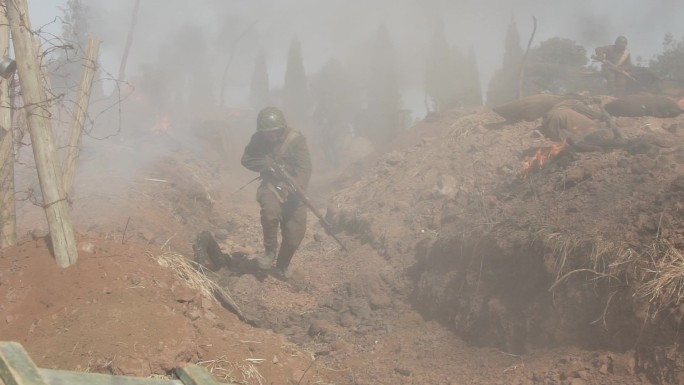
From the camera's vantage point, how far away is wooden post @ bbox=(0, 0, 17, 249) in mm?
4312

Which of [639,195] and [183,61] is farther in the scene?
[183,61]

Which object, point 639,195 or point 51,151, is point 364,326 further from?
point 51,151

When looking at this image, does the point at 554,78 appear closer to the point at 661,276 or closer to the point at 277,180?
the point at 277,180

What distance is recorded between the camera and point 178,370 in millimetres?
3178

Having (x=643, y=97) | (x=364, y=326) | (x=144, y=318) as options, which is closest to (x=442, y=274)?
(x=364, y=326)

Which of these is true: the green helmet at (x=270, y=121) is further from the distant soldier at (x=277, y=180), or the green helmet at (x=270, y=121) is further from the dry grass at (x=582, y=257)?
→ the dry grass at (x=582, y=257)

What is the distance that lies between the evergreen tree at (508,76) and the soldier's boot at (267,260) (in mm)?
10099

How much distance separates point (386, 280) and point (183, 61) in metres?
38.4

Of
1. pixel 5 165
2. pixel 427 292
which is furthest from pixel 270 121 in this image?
pixel 5 165

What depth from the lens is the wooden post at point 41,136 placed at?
3900 millimetres

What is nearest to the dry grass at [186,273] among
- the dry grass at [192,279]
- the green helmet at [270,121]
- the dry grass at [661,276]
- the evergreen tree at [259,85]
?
the dry grass at [192,279]

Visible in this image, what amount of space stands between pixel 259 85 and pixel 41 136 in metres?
45.9

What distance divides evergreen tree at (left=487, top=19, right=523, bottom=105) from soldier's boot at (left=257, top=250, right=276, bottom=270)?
1010 centimetres

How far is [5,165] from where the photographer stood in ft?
14.3
